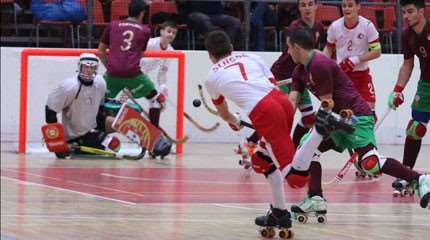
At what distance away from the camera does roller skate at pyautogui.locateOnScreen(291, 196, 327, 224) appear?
10117 mm

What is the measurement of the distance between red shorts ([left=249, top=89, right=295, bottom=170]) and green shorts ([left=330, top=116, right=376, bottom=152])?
77 centimetres

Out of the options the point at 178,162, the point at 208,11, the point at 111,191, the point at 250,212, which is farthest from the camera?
the point at 208,11

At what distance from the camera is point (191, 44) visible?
1866 cm

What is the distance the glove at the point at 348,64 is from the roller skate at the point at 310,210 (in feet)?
10.2

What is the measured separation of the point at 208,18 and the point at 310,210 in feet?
28.1

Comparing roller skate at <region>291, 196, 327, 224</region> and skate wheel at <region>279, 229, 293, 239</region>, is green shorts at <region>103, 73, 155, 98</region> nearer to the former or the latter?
roller skate at <region>291, 196, 327, 224</region>

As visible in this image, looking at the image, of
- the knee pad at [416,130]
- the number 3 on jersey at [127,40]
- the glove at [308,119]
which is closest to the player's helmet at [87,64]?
the number 3 on jersey at [127,40]

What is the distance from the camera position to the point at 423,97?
12.6 meters

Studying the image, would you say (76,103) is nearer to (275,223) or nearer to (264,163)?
(264,163)

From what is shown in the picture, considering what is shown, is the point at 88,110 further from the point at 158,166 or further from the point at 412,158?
the point at 412,158

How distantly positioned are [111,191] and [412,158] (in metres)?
3.23

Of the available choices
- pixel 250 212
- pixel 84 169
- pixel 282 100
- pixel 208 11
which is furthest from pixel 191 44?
pixel 282 100

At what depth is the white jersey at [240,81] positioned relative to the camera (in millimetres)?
9266

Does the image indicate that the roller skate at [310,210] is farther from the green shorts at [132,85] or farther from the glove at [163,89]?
the glove at [163,89]
